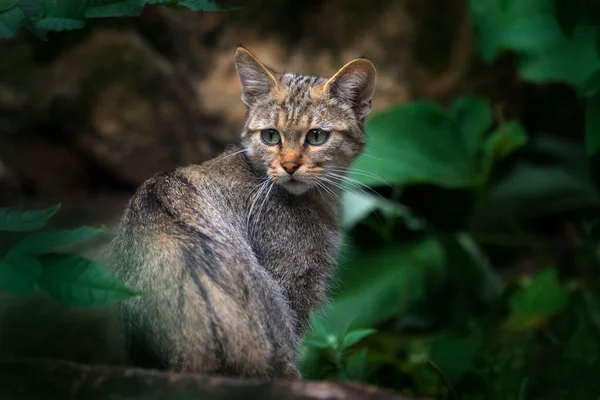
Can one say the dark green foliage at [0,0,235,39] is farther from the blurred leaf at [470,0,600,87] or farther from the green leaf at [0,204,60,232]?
the blurred leaf at [470,0,600,87]

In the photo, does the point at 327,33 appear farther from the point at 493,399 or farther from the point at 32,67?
the point at 493,399

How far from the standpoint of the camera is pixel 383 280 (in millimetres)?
7008

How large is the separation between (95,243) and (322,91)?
89.0 inches

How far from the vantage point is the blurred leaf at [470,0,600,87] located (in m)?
6.69

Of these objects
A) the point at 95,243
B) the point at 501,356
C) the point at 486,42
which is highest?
the point at 486,42

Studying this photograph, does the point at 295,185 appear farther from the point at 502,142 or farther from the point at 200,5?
the point at 502,142

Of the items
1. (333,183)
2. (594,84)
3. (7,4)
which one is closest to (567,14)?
(594,84)

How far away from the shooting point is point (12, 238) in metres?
3.39

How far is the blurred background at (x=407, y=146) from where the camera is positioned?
6.60m

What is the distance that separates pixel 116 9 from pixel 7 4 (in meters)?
0.41

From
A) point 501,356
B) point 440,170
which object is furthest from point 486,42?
point 501,356

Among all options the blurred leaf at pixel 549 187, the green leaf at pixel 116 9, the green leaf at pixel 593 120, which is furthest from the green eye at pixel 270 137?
the blurred leaf at pixel 549 187

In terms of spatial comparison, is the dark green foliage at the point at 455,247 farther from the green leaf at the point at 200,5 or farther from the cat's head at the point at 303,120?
the green leaf at the point at 200,5

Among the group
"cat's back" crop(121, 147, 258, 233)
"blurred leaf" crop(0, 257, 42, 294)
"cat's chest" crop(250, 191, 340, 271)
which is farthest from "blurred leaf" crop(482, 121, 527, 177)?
"blurred leaf" crop(0, 257, 42, 294)
